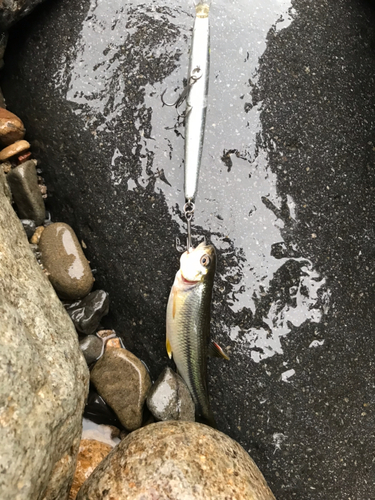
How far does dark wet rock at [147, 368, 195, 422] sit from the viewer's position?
3.70 meters

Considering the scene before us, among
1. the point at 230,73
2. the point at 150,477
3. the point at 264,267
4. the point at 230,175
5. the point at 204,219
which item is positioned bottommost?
the point at 150,477

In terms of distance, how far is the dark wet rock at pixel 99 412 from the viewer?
13.0 ft

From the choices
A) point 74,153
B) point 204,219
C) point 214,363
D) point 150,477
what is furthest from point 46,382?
point 74,153

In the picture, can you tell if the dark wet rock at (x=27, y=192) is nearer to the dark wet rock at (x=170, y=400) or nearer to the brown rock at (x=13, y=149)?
the brown rock at (x=13, y=149)

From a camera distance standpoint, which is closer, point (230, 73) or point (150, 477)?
point (150, 477)

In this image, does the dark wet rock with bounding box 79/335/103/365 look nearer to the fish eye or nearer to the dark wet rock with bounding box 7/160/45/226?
the dark wet rock with bounding box 7/160/45/226

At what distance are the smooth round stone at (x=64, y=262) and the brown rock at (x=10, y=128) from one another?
0.96 meters

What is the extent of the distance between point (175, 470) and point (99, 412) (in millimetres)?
1379

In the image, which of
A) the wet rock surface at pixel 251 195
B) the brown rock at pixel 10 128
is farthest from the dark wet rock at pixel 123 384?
the brown rock at pixel 10 128

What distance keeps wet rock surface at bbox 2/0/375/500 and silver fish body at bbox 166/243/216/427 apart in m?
0.26

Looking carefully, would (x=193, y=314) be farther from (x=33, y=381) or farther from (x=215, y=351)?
(x=33, y=381)

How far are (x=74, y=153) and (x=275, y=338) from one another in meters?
2.56

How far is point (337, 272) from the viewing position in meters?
3.87

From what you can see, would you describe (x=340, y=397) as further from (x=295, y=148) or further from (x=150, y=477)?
(x=295, y=148)
